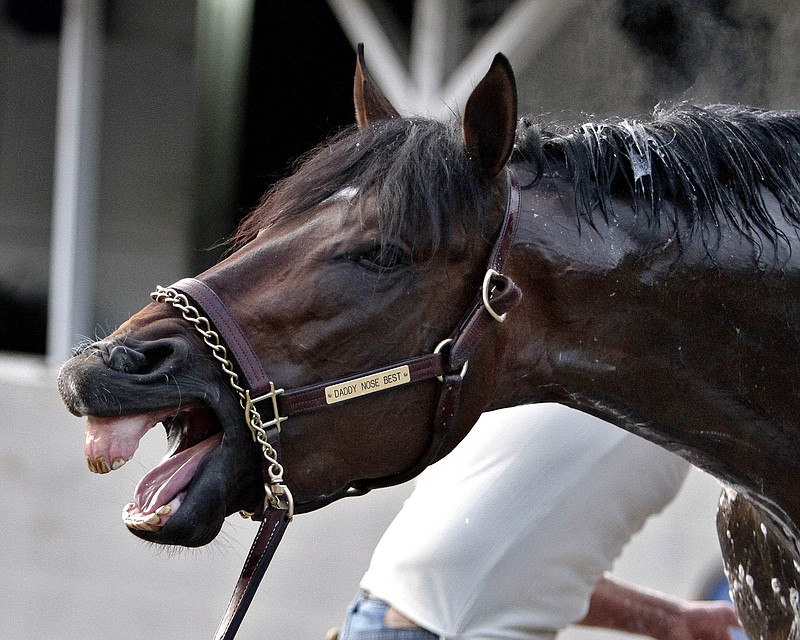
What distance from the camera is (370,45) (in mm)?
3941

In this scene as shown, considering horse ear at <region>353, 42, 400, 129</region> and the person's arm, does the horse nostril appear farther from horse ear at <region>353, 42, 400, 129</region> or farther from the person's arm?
the person's arm

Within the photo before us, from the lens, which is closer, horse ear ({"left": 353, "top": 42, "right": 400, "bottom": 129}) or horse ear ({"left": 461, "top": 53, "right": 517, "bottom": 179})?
horse ear ({"left": 461, "top": 53, "right": 517, "bottom": 179})

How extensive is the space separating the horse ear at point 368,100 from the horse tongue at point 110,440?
691 mm

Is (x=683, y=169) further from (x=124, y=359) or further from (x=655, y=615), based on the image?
(x=655, y=615)

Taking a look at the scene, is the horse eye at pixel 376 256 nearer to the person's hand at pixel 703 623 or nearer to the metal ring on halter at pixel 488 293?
the metal ring on halter at pixel 488 293

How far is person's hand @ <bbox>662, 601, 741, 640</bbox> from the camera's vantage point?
2549 mm

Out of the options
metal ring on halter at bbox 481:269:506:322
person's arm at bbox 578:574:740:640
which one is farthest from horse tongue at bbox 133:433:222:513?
person's arm at bbox 578:574:740:640

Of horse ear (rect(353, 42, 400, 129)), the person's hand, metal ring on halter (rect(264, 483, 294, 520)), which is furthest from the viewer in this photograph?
the person's hand

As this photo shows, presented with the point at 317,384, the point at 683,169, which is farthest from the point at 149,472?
the point at 683,169

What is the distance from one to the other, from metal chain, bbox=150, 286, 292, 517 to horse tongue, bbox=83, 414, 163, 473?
0.12 meters

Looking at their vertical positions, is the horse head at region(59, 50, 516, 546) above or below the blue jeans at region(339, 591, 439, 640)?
above

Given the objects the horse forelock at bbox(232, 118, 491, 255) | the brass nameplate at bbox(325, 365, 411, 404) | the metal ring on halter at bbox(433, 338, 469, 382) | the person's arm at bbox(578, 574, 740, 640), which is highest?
the horse forelock at bbox(232, 118, 491, 255)

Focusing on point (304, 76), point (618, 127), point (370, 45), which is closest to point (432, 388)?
point (618, 127)

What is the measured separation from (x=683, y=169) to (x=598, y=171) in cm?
13
